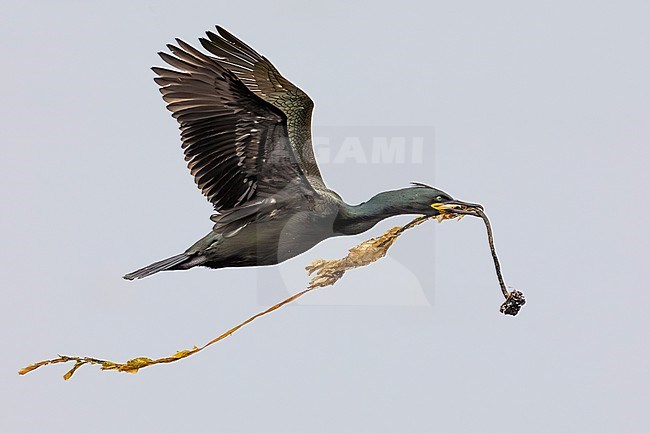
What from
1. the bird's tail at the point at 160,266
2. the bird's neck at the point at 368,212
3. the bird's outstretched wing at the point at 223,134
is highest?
the bird's outstretched wing at the point at 223,134

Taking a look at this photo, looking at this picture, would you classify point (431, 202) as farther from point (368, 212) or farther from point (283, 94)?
point (283, 94)

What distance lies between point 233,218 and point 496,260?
2204mm

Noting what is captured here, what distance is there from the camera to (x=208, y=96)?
28.7 feet

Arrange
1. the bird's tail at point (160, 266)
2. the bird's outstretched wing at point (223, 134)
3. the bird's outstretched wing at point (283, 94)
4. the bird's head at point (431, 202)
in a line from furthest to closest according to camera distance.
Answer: the bird's outstretched wing at point (283, 94)
the bird's tail at point (160, 266)
the bird's head at point (431, 202)
the bird's outstretched wing at point (223, 134)

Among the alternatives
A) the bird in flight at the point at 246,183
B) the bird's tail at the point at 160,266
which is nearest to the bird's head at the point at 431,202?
the bird in flight at the point at 246,183

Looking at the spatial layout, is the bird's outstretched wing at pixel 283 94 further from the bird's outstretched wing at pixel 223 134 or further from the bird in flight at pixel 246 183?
the bird's outstretched wing at pixel 223 134

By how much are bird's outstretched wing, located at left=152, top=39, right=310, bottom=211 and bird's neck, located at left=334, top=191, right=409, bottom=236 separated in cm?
47

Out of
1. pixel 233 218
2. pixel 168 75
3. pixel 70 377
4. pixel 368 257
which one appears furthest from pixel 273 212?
pixel 70 377

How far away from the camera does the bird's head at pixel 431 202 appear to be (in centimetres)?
877

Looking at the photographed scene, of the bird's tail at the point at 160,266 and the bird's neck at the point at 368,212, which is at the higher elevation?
the bird's neck at the point at 368,212

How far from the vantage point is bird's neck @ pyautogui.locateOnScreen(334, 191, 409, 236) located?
888 centimetres

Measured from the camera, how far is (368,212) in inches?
351

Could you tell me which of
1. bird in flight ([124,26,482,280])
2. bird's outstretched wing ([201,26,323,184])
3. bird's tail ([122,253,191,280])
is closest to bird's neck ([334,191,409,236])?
bird in flight ([124,26,482,280])

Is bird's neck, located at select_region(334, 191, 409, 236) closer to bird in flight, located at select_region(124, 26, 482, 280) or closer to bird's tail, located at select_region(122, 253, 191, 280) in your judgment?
bird in flight, located at select_region(124, 26, 482, 280)
